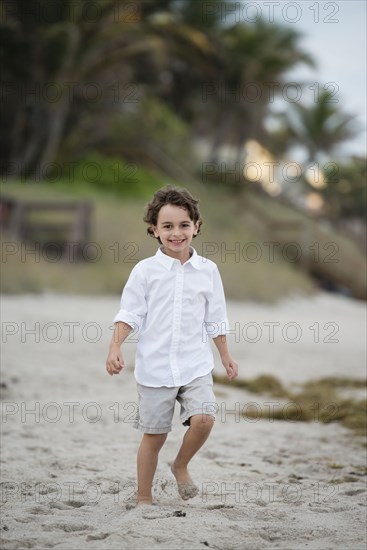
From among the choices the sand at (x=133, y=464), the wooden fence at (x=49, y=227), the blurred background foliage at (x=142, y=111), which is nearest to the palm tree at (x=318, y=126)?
the blurred background foliage at (x=142, y=111)

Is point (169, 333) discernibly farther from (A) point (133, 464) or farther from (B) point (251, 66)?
(B) point (251, 66)

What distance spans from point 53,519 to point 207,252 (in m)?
14.0

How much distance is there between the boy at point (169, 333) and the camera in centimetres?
319

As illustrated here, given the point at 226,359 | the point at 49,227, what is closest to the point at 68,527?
the point at 226,359

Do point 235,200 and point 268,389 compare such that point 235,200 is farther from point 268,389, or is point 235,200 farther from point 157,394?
point 157,394

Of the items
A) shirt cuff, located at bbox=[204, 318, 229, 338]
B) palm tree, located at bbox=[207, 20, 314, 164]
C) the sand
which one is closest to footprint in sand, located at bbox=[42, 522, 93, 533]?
the sand

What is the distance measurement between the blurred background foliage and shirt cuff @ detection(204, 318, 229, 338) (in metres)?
9.61

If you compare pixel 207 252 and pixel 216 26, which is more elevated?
pixel 216 26

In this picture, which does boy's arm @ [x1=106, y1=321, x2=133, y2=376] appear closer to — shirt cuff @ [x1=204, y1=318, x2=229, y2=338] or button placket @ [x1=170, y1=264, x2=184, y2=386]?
button placket @ [x1=170, y1=264, x2=184, y2=386]

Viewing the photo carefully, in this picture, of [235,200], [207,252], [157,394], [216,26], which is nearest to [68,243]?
[207,252]

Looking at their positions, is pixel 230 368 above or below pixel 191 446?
above

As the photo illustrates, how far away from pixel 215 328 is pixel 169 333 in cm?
25

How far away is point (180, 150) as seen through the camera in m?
25.3

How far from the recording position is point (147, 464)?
3.23 metres
